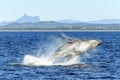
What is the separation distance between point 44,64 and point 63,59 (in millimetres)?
2773

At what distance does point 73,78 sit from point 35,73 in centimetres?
476

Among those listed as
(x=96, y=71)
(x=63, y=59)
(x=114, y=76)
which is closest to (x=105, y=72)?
(x=96, y=71)

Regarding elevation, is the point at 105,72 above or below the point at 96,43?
below

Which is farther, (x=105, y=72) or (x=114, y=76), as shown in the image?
(x=105, y=72)

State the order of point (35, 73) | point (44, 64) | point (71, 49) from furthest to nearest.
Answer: point (44, 64) → point (71, 49) → point (35, 73)

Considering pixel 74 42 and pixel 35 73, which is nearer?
pixel 35 73

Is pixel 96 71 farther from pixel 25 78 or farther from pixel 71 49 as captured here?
pixel 25 78

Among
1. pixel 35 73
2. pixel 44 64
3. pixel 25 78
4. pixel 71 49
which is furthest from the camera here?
pixel 44 64

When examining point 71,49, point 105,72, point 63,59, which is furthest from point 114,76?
point 63,59

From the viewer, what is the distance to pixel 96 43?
51312 mm

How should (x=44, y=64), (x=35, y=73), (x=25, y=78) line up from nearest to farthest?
(x=25, y=78), (x=35, y=73), (x=44, y=64)

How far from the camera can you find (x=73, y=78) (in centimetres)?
4462

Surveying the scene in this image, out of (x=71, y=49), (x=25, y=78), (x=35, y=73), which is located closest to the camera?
(x=25, y=78)

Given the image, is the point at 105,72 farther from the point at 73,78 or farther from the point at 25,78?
the point at 25,78
